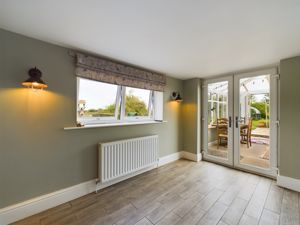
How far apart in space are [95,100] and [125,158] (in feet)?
3.82

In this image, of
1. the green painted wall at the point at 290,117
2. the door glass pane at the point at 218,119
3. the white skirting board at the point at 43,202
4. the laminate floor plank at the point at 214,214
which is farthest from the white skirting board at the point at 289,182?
the white skirting board at the point at 43,202

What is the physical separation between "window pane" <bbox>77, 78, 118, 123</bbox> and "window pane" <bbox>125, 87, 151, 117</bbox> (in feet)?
0.99

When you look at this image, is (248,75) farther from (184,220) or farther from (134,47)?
(184,220)

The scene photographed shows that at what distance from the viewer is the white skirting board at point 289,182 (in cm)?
235

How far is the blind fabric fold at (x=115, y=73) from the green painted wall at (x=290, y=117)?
225cm

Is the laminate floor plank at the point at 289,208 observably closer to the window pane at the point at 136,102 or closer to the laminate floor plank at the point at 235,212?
the laminate floor plank at the point at 235,212

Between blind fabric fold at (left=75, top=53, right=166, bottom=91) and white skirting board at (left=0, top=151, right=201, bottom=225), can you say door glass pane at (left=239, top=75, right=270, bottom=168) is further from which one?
white skirting board at (left=0, top=151, right=201, bottom=225)

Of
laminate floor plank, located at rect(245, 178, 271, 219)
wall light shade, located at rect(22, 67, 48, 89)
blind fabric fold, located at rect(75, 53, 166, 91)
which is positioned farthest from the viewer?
blind fabric fold, located at rect(75, 53, 166, 91)

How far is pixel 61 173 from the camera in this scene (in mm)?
2035

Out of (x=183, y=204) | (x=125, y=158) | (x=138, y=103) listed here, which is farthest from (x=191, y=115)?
(x=183, y=204)

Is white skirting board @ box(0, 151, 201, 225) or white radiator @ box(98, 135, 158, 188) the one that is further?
white radiator @ box(98, 135, 158, 188)

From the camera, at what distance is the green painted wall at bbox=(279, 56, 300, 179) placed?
2.36 metres

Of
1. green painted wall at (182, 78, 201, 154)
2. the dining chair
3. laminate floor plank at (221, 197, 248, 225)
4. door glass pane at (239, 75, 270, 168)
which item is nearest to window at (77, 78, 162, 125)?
green painted wall at (182, 78, 201, 154)

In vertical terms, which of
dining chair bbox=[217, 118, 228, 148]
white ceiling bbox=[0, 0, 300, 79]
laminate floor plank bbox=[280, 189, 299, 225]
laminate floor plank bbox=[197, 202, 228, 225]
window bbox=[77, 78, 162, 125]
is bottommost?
laminate floor plank bbox=[197, 202, 228, 225]
